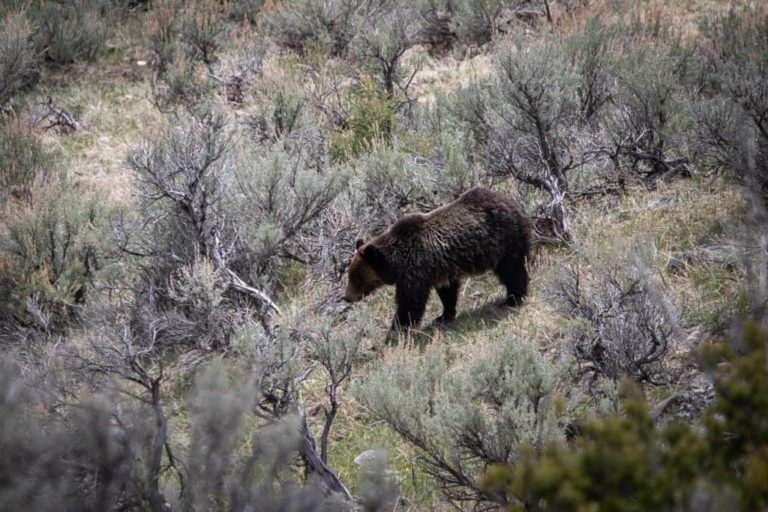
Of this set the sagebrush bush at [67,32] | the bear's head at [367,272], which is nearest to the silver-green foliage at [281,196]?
the bear's head at [367,272]

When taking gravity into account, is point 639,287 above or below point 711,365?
below

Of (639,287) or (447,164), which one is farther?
(447,164)

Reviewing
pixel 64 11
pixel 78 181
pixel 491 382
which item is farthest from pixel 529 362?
pixel 64 11

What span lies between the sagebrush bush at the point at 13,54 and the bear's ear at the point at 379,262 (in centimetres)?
923

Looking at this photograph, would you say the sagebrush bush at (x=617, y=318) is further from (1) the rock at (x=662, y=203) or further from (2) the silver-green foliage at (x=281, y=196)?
(2) the silver-green foliage at (x=281, y=196)

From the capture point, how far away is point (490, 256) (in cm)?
800

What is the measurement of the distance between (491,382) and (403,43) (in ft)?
29.7

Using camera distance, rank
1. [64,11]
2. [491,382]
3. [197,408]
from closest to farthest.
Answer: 1. [197,408]
2. [491,382]
3. [64,11]

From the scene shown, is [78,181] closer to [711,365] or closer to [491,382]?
[491,382]

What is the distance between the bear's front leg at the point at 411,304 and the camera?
25.9 ft

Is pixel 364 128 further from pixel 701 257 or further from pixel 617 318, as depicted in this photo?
pixel 617 318

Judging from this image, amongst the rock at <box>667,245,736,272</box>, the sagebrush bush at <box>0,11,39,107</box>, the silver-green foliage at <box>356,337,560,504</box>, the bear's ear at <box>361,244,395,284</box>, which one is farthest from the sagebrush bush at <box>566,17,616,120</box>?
the sagebrush bush at <box>0,11,39,107</box>

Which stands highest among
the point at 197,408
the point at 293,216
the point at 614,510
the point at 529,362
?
the point at 614,510

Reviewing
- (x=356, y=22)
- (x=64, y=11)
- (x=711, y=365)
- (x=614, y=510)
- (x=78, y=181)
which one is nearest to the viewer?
(x=614, y=510)
